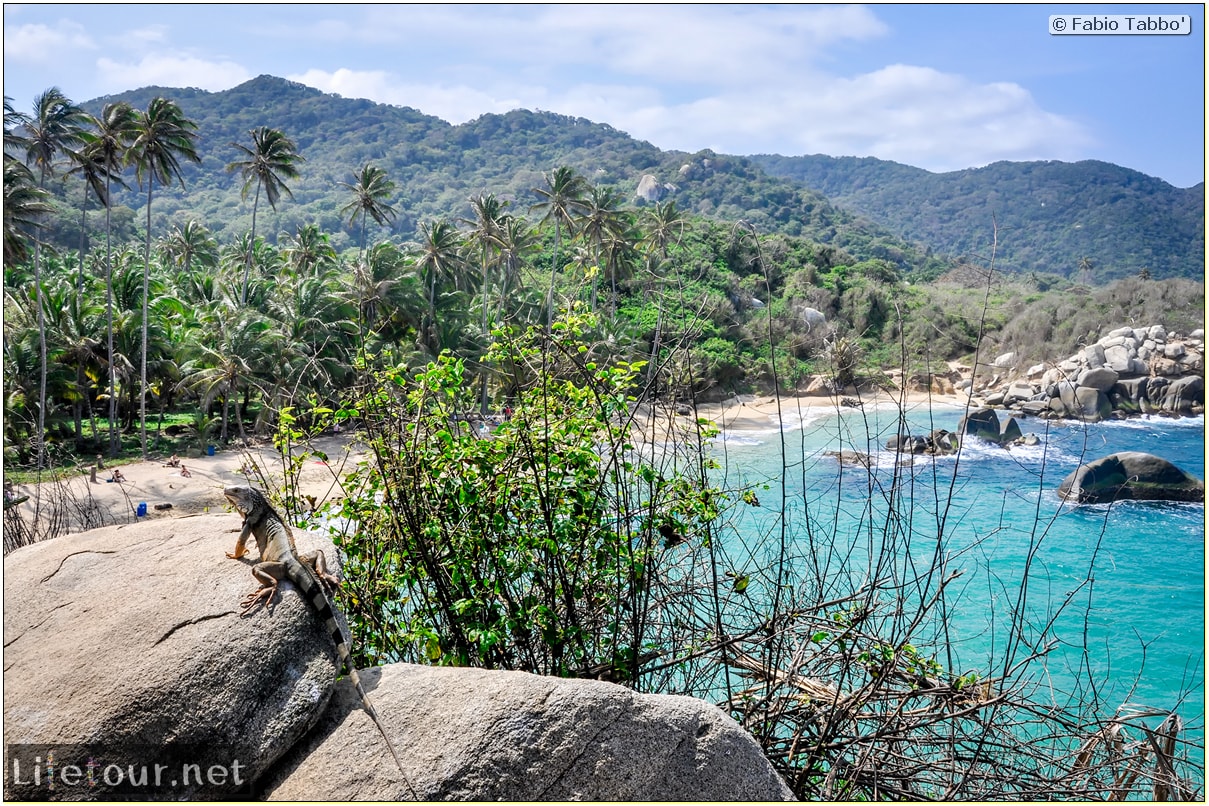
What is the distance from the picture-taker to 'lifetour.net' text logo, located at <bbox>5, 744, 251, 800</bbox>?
10.6 ft

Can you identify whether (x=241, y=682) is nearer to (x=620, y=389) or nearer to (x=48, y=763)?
(x=48, y=763)

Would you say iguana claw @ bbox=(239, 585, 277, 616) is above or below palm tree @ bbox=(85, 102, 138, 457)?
below

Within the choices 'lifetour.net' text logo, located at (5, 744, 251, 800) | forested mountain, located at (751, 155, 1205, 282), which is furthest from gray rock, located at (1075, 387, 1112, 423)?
'lifetour.net' text logo, located at (5, 744, 251, 800)

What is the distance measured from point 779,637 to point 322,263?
44779 mm

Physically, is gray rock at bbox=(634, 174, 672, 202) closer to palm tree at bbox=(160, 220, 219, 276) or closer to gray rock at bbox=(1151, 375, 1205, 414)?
palm tree at bbox=(160, 220, 219, 276)

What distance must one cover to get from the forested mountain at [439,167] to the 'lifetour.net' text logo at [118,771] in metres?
75.8

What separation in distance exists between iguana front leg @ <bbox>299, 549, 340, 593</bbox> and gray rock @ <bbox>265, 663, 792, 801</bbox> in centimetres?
71

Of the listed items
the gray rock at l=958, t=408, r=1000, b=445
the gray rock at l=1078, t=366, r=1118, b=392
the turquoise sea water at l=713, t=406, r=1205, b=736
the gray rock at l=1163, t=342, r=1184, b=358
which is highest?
the gray rock at l=1163, t=342, r=1184, b=358

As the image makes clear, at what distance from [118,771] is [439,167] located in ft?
464

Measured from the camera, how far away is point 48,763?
10.7 feet

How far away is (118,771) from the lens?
129 inches

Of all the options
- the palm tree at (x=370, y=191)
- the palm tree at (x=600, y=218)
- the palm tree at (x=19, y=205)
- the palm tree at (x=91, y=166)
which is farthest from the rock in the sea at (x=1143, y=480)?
the palm tree at (x=91, y=166)

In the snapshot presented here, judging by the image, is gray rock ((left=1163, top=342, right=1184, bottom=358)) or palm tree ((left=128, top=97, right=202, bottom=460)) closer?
palm tree ((left=128, top=97, right=202, bottom=460))

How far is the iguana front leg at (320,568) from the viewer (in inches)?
155
